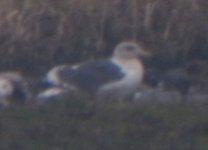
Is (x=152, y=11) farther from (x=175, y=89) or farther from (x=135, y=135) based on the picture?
(x=135, y=135)

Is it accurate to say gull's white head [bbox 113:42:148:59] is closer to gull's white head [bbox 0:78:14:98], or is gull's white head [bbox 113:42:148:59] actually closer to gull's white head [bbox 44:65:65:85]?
gull's white head [bbox 44:65:65:85]

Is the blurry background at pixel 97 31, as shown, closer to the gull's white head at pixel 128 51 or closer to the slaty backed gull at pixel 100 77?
the gull's white head at pixel 128 51

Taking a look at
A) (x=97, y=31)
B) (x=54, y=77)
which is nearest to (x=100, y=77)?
(x=54, y=77)

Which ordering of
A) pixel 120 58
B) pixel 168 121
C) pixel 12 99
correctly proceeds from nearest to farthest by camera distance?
pixel 168 121 → pixel 12 99 → pixel 120 58

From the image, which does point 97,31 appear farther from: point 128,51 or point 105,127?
point 105,127

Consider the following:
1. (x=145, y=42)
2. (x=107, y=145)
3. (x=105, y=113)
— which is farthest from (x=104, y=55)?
(x=107, y=145)

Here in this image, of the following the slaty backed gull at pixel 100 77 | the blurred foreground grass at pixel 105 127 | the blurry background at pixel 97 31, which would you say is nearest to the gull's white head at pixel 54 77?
the slaty backed gull at pixel 100 77
